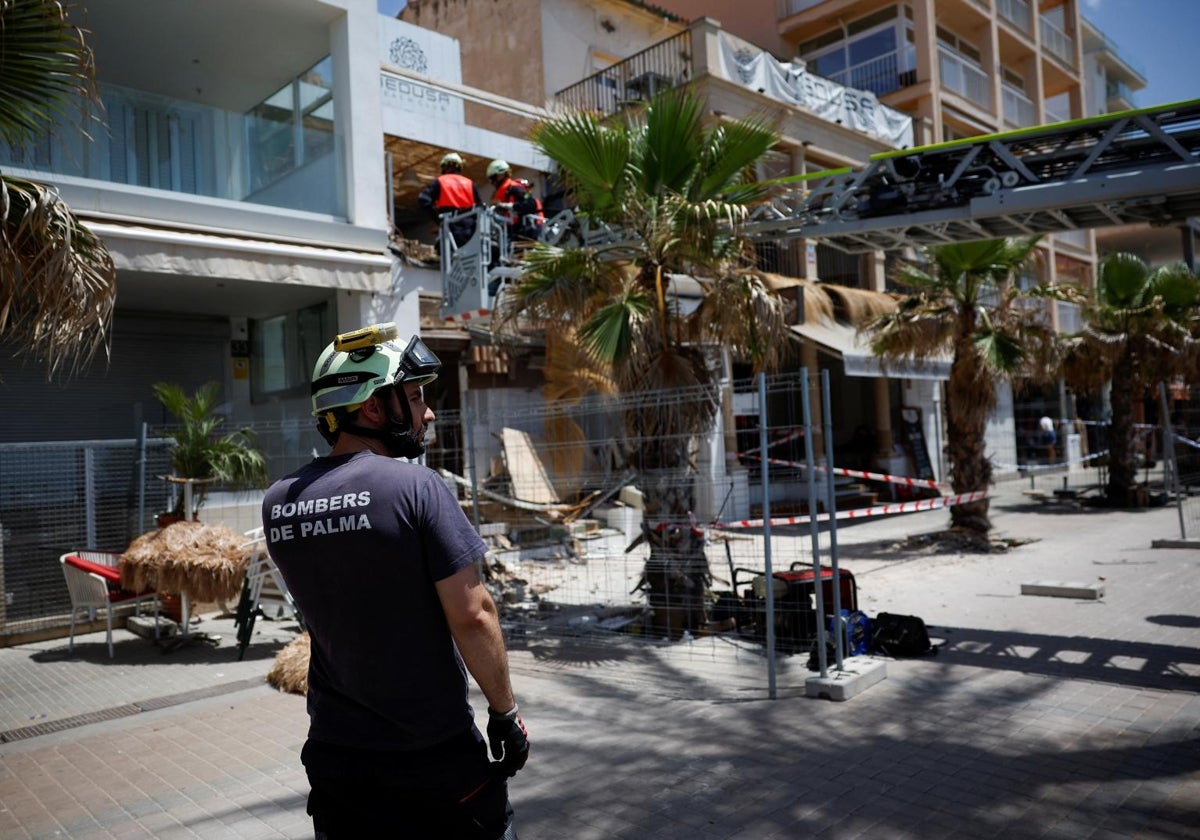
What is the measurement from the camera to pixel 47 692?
6.93 metres

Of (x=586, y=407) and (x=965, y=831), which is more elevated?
(x=586, y=407)

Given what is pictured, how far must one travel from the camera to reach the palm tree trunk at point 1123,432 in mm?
16469

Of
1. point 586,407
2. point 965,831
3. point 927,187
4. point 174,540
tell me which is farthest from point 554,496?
point 965,831

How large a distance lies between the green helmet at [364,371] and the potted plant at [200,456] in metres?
7.32

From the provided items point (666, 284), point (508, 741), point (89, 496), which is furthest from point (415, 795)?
point (89, 496)

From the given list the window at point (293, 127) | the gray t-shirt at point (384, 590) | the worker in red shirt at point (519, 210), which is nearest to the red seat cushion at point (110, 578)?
the window at point (293, 127)

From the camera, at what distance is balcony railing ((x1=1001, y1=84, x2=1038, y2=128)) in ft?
90.5

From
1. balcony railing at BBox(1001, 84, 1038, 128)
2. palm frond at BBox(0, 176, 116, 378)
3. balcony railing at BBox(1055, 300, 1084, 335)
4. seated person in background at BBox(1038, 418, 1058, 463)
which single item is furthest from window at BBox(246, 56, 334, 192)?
balcony railing at BBox(1055, 300, 1084, 335)

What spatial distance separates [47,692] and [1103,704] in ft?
24.9

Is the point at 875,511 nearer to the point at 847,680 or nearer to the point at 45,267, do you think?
the point at 847,680

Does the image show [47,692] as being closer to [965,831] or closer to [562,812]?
[562,812]

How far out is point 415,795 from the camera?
92.1 inches

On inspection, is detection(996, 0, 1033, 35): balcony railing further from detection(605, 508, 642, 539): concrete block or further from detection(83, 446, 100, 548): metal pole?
detection(83, 446, 100, 548): metal pole

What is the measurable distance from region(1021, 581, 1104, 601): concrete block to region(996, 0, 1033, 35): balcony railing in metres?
24.4
